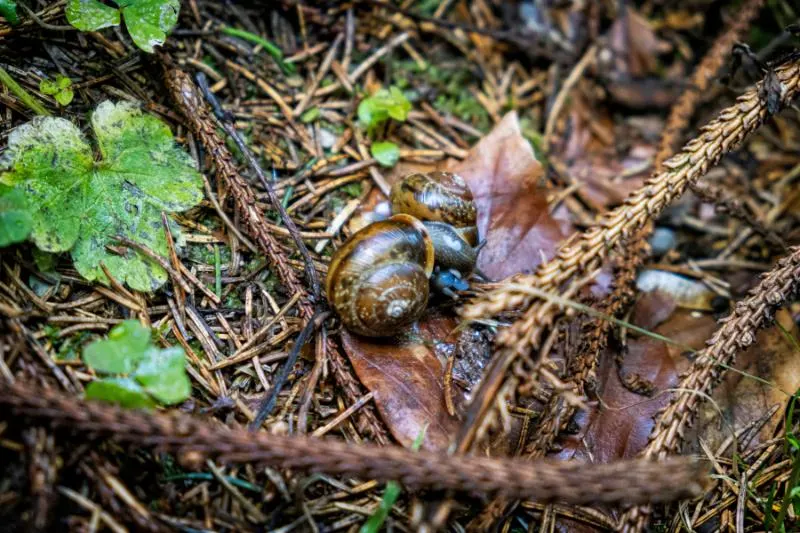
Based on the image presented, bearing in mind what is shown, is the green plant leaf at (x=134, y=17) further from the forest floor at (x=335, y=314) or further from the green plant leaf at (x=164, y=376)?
the green plant leaf at (x=164, y=376)

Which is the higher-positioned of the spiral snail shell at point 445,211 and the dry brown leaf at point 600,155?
the dry brown leaf at point 600,155

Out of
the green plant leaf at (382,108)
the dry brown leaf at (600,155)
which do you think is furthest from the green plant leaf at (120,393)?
the dry brown leaf at (600,155)

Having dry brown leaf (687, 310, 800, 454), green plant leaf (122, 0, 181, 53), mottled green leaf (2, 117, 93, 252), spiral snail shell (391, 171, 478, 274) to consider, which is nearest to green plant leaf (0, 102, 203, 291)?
mottled green leaf (2, 117, 93, 252)

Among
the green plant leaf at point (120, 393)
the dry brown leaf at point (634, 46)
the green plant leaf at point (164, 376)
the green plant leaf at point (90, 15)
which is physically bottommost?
the green plant leaf at point (120, 393)

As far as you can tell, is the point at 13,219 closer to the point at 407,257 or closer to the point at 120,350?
the point at 120,350

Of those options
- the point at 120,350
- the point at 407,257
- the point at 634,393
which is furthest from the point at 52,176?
the point at 634,393

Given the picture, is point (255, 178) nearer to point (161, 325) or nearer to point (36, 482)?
point (161, 325)
